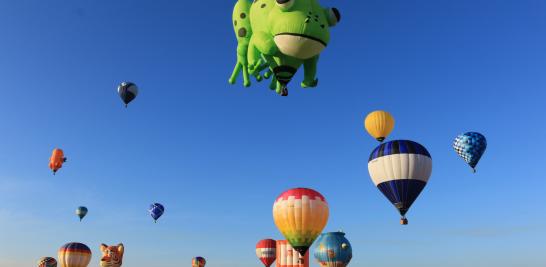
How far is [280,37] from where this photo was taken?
44.8 feet

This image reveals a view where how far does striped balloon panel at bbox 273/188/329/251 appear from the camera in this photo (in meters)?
23.1

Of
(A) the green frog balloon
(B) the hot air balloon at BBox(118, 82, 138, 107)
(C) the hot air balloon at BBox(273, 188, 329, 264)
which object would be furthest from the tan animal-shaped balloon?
(A) the green frog balloon

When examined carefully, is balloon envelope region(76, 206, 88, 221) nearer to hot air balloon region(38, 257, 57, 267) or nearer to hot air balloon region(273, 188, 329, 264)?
hot air balloon region(38, 257, 57, 267)

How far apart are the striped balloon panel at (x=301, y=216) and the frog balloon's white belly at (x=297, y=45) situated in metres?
11.2

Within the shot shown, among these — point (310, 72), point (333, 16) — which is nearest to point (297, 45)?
point (333, 16)

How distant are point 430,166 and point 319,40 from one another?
13219 mm

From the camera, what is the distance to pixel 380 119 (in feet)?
114

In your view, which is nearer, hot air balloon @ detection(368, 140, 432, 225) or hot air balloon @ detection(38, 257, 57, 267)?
hot air balloon @ detection(368, 140, 432, 225)

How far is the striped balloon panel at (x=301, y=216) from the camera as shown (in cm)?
2306

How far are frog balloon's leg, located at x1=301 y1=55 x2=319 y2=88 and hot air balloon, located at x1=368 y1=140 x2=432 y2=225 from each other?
9329mm

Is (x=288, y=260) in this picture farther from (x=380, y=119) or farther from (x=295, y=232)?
(x=380, y=119)

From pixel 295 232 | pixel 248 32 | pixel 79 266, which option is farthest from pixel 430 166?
pixel 79 266

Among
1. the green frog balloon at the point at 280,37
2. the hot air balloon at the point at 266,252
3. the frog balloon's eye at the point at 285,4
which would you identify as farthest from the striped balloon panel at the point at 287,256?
the frog balloon's eye at the point at 285,4

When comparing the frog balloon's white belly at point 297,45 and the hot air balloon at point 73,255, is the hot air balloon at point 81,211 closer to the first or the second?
the hot air balloon at point 73,255
